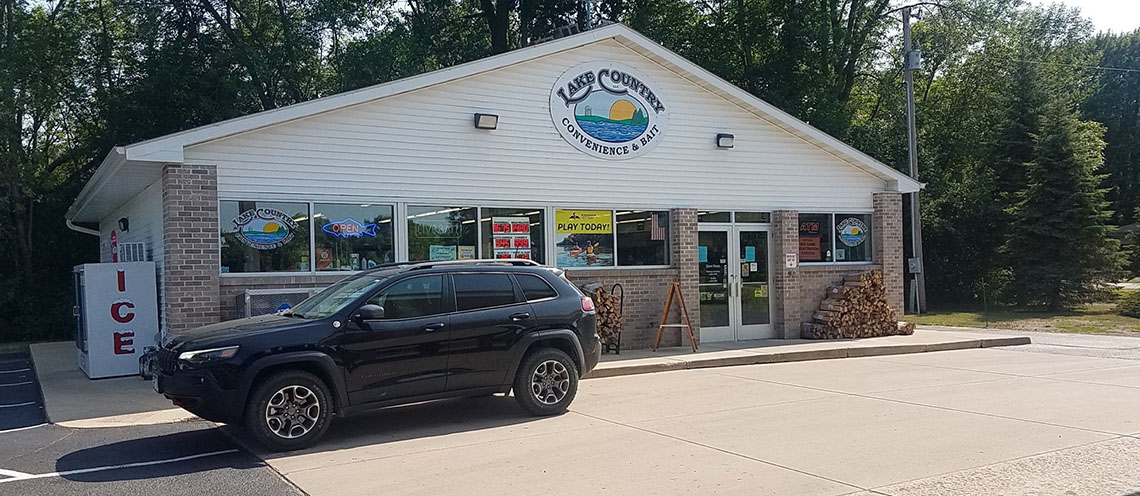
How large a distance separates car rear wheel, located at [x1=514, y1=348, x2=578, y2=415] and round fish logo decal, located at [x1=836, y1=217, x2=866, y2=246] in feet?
33.2

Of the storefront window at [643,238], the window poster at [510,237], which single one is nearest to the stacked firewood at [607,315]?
the storefront window at [643,238]

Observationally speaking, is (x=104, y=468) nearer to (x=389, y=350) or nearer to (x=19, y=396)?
(x=389, y=350)

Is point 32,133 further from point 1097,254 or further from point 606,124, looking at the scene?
point 1097,254

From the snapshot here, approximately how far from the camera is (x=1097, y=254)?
25.7 metres

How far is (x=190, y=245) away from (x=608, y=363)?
642 cm

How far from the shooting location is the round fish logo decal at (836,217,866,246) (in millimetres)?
18094

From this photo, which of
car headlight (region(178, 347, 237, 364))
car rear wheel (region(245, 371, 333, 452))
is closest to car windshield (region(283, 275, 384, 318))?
car rear wheel (region(245, 371, 333, 452))

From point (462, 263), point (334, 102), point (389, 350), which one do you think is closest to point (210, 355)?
point (389, 350)

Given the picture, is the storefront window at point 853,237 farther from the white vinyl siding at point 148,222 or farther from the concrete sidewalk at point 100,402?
the concrete sidewalk at point 100,402

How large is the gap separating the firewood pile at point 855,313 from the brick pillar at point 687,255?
2.84m

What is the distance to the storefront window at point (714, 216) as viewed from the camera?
16406mm

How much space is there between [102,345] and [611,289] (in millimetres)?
8121

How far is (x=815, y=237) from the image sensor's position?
17.8 meters

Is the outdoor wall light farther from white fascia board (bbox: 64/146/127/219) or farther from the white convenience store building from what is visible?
white fascia board (bbox: 64/146/127/219)
